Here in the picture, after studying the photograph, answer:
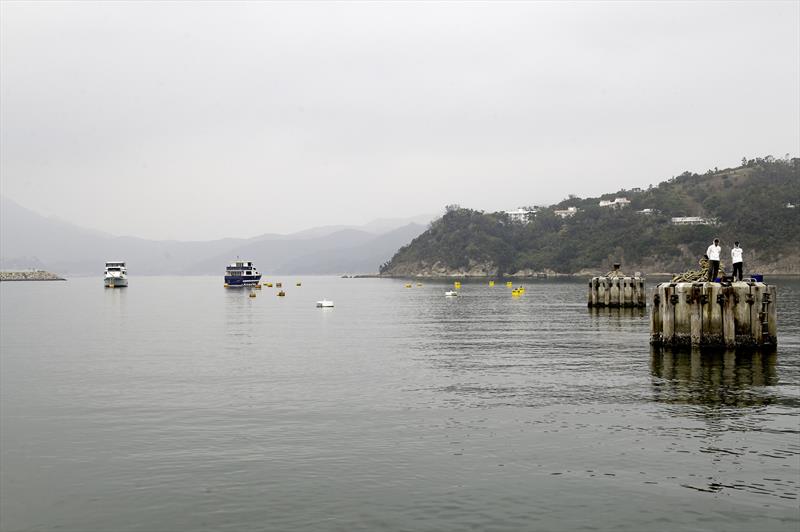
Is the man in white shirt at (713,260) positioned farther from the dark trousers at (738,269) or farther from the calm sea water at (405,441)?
the calm sea water at (405,441)

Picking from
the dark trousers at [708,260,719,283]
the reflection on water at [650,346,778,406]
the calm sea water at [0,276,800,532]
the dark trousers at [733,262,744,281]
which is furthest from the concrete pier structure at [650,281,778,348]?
the dark trousers at [733,262,744,281]

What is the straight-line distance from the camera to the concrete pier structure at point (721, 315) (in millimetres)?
41406

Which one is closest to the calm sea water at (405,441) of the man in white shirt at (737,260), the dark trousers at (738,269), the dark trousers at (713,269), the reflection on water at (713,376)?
the reflection on water at (713,376)

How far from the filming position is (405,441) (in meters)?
23.5

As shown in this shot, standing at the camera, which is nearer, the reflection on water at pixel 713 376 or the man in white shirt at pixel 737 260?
the reflection on water at pixel 713 376

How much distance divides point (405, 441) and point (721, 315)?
26350mm

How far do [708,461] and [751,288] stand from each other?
2361 cm

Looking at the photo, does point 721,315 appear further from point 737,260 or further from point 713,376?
point 713,376

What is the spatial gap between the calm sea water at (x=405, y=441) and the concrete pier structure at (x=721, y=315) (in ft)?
3.58

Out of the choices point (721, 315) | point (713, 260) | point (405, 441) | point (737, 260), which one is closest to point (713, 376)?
point (721, 315)

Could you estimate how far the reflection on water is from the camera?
99.4 ft

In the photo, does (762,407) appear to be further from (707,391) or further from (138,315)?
(138,315)

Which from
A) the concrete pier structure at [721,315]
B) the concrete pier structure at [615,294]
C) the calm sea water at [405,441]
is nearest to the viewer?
the calm sea water at [405,441]

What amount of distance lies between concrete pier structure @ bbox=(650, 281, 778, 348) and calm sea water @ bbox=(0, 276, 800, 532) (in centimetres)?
109
